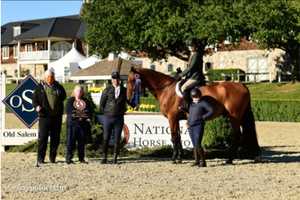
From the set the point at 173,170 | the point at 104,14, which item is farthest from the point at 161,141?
the point at 104,14

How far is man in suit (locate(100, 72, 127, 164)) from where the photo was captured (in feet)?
47.4

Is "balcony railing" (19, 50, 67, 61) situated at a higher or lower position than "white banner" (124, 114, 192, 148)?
lower

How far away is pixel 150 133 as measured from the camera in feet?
55.4

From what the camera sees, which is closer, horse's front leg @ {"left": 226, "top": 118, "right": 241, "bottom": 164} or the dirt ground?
the dirt ground

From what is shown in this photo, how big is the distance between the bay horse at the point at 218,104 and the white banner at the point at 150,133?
6.18ft

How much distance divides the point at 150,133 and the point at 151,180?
521 cm

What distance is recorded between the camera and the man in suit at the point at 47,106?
46.6 ft

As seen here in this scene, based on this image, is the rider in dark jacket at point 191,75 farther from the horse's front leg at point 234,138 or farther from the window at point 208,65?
A: the window at point 208,65

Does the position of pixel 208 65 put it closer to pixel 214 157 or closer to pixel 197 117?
pixel 214 157

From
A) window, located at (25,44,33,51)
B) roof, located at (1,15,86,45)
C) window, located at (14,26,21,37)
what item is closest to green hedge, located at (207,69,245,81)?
roof, located at (1,15,86,45)

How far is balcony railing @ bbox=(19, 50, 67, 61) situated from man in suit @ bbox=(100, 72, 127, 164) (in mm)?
71153

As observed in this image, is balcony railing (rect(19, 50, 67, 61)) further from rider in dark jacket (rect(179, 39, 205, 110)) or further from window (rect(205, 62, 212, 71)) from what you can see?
rider in dark jacket (rect(179, 39, 205, 110))

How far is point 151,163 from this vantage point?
1442 cm

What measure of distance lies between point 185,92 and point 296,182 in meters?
3.72
